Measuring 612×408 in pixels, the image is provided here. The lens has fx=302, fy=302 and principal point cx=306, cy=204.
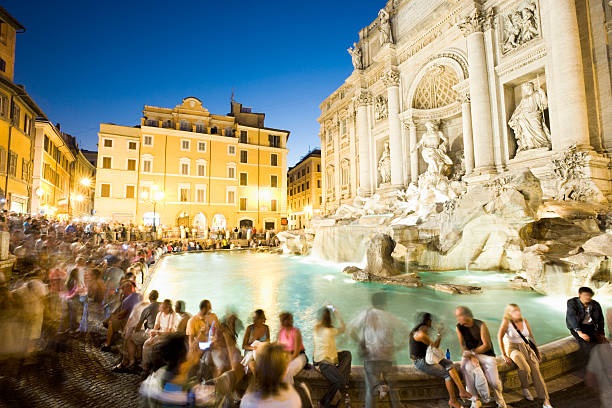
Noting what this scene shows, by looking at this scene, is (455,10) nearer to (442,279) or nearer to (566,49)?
(566,49)

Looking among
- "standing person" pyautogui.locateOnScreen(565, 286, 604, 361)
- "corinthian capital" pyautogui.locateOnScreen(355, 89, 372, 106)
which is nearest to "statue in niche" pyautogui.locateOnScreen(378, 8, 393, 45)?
"corinthian capital" pyautogui.locateOnScreen(355, 89, 372, 106)

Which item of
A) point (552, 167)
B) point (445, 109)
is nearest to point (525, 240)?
point (552, 167)

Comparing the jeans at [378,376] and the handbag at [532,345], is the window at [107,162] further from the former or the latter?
the handbag at [532,345]

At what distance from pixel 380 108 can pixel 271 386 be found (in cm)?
2211

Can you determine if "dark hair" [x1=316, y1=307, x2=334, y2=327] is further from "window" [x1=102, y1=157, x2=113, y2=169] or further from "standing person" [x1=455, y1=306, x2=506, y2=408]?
"window" [x1=102, y1=157, x2=113, y2=169]

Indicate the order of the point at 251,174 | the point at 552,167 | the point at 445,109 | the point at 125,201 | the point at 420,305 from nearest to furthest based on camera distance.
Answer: the point at 420,305 → the point at 552,167 → the point at 445,109 → the point at 125,201 → the point at 251,174

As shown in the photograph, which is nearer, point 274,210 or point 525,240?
point 525,240

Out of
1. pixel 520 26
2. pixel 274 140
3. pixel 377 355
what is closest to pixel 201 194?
pixel 274 140

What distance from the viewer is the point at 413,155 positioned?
18344 millimetres

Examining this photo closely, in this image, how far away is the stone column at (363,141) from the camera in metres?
22.1

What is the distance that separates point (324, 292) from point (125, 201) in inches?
1113

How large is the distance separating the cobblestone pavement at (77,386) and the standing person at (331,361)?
63 cm

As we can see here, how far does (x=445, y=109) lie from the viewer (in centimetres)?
1803

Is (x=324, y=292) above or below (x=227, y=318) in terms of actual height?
below
